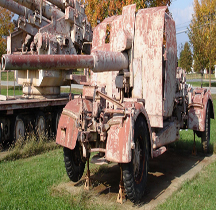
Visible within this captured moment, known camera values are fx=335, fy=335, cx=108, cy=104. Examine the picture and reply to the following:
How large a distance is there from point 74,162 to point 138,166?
1112mm

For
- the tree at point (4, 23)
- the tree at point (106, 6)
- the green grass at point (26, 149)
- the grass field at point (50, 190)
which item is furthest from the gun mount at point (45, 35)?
the tree at point (4, 23)

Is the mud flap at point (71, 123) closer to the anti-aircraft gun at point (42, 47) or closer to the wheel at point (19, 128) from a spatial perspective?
the anti-aircraft gun at point (42, 47)

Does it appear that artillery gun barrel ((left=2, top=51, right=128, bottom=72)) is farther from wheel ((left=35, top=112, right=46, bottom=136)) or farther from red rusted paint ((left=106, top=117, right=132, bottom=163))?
wheel ((left=35, top=112, right=46, bottom=136))

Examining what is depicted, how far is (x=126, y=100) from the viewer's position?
520cm

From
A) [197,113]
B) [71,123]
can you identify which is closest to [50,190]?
[71,123]

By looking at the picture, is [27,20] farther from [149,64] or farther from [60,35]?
[149,64]

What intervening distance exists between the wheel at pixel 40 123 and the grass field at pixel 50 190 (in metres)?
2.20

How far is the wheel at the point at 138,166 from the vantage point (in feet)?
14.4

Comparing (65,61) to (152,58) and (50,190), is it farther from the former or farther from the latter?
(50,190)

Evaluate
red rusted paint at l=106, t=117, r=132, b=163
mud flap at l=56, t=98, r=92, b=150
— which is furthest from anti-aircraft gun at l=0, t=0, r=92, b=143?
red rusted paint at l=106, t=117, r=132, b=163

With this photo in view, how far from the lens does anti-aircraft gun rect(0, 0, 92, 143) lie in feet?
28.7

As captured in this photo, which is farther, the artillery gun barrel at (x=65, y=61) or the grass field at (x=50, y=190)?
the grass field at (x=50, y=190)

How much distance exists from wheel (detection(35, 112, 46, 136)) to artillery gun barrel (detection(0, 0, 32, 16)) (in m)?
2.87

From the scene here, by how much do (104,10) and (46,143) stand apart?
7.65m
